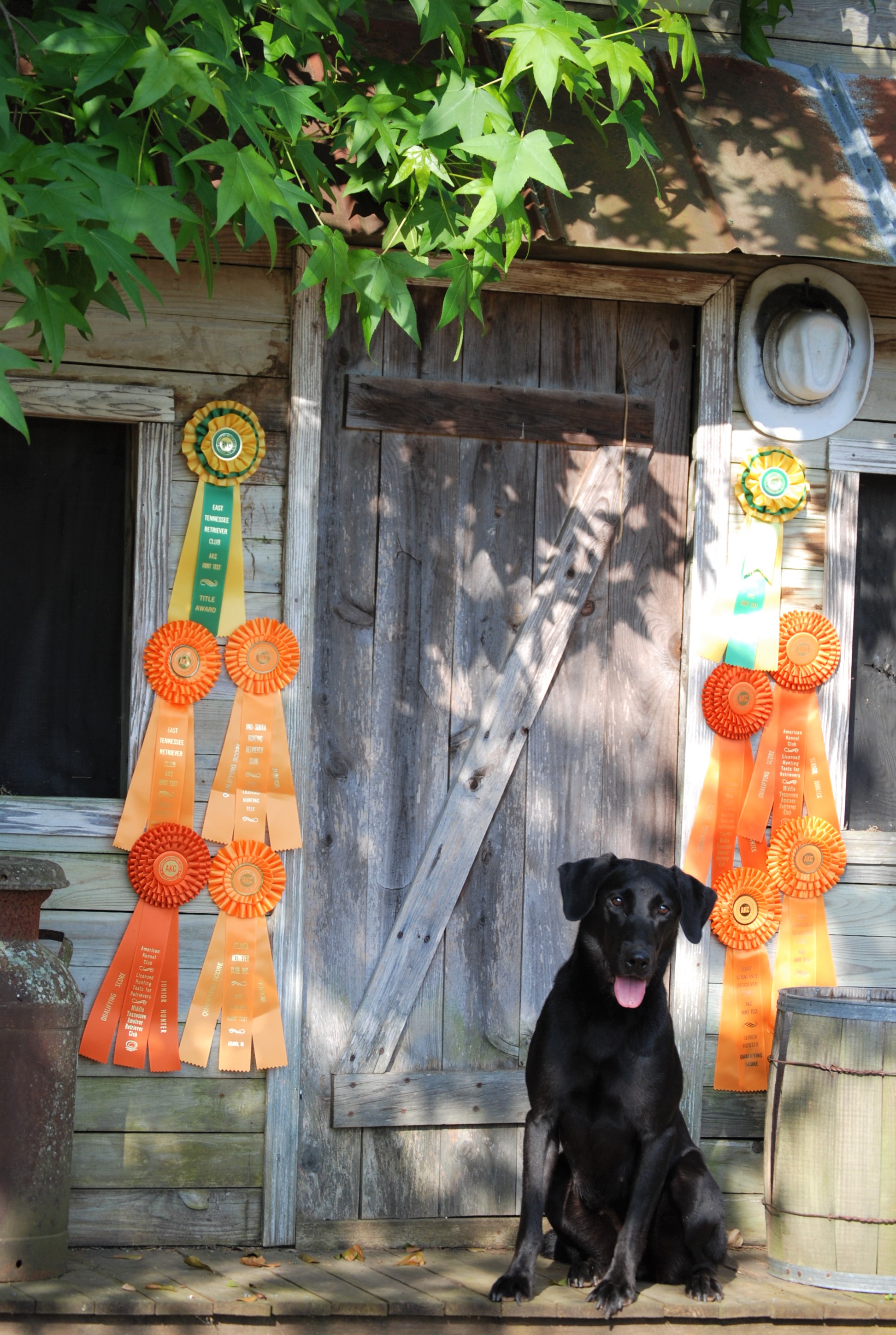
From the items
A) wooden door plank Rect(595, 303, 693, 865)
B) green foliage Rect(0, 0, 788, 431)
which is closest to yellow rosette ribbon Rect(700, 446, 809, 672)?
wooden door plank Rect(595, 303, 693, 865)

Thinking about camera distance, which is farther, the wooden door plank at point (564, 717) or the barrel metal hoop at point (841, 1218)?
the wooden door plank at point (564, 717)

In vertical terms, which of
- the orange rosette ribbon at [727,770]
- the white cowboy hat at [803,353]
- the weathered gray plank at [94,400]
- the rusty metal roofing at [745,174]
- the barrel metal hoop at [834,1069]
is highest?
the rusty metal roofing at [745,174]

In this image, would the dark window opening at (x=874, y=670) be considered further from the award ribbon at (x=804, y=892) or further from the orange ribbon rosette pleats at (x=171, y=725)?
the orange ribbon rosette pleats at (x=171, y=725)

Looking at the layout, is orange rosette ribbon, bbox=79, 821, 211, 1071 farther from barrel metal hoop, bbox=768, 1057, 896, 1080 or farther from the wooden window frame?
barrel metal hoop, bbox=768, 1057, 896, 1080

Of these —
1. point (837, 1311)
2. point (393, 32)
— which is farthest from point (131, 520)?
point (837, 1311)

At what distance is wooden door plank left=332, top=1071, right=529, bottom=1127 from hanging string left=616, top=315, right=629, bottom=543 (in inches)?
71.6

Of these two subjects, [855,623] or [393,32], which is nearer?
[393,32]

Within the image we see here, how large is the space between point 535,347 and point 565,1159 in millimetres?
2547

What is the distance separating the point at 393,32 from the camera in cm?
452

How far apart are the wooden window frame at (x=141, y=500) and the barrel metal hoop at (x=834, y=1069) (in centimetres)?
210

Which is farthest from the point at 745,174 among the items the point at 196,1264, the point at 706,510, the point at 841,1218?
the point at 196,1264

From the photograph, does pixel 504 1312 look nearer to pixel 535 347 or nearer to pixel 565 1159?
pixel 565 1159

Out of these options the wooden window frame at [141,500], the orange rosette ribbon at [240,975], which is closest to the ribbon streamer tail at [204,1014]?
the orange rosette ribbon at [240,975]

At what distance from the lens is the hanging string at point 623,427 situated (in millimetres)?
4809
